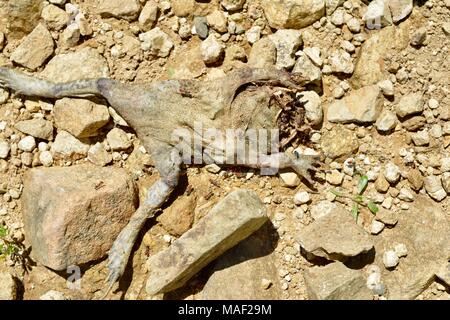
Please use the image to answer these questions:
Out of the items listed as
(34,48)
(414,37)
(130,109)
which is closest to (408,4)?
(414,37)

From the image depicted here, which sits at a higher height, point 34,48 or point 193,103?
point 34,48

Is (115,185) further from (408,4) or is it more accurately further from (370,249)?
(408,4)

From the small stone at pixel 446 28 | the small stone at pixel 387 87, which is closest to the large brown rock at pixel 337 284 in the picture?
the small stone at pixel 387 87

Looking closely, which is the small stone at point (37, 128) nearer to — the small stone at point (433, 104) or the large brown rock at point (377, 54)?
the large brown rock at point (377, 54)

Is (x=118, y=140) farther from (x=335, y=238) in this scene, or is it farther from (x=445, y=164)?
(x=445, y=164)

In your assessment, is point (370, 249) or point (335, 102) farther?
point (335, 102)

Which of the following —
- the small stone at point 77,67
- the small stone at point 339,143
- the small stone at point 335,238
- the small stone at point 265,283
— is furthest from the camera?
the small stone at point 77,67

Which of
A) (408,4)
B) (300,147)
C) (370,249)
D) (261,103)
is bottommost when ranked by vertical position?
(370,249)

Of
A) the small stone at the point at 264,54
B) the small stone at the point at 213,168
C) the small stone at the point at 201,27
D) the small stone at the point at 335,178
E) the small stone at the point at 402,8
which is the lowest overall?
the small stone at the point at 335,178
